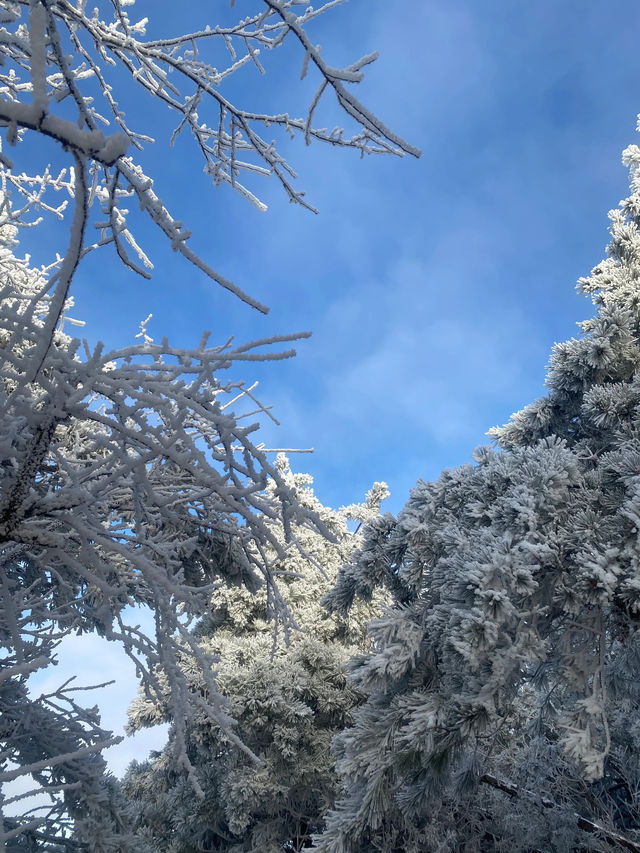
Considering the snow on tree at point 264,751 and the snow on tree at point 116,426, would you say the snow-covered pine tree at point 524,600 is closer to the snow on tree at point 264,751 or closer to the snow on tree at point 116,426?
the snow on tree at point 116,426

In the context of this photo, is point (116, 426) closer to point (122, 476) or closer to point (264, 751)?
point (122, 476)

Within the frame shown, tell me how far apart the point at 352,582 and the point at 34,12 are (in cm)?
580

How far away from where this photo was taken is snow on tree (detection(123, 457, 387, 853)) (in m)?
10.7

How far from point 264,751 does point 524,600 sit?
26.1 ft

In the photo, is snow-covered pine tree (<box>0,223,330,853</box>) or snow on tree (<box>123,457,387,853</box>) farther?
snow on tree (<box>123,457,387,853</box>)

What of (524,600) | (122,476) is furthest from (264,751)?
(122,476)

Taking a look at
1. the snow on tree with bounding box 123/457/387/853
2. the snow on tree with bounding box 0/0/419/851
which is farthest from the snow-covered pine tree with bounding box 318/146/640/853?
the snow on tree with bounding box 123/457/387/853

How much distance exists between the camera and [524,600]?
491 cm

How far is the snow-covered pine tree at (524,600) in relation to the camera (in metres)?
4.46

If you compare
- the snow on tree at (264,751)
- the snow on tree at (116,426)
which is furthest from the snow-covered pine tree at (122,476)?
the snow on tree at (264,751)

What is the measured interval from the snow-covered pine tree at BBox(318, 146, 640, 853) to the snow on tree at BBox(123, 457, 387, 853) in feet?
11.7

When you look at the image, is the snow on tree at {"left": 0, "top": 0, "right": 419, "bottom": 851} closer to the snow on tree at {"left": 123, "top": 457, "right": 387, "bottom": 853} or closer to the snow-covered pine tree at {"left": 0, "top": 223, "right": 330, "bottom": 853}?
the snow-covered pine tree at {"left": 0, "top": 223, "right": 330, "bottom": 853}

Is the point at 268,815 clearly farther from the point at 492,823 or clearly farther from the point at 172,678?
the point at 172,678

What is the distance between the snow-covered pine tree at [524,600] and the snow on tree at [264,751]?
357 centimetres
